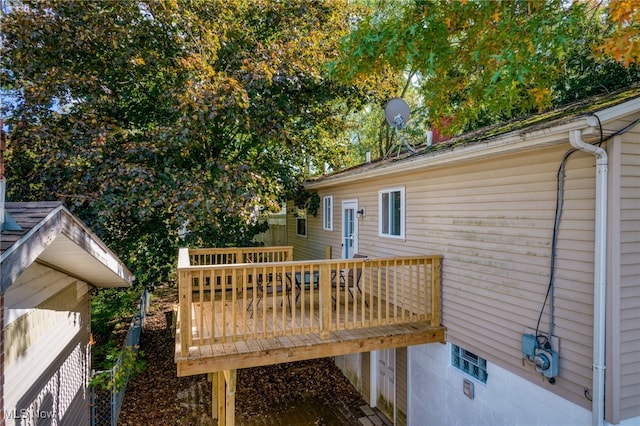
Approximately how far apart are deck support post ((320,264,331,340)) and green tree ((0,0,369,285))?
3.45m

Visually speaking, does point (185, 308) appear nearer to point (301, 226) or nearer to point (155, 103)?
point (155, 103)

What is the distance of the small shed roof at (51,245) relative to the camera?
1.94 metres

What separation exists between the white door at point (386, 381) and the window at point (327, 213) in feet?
12.8

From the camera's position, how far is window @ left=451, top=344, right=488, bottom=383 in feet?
16.3

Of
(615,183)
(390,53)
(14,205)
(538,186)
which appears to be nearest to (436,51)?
(390,53)

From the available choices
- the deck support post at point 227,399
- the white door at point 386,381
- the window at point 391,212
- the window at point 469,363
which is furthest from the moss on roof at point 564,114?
the deck support post at point 227,399

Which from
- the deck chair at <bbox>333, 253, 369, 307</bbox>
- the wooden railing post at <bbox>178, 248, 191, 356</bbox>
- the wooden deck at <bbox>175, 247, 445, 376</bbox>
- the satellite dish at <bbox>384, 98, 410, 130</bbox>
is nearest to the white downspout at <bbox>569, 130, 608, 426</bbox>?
the wooden deck at <bbox>175, 247, 445, 376</bbox>

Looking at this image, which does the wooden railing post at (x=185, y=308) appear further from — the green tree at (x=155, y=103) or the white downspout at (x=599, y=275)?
the white downspout at (x=599, y=275)

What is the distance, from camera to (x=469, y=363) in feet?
17.2

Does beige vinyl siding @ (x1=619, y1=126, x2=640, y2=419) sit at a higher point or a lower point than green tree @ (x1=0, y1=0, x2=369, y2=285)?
lower

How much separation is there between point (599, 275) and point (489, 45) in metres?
3.56

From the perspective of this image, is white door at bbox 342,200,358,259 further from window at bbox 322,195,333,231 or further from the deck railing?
the deck railing

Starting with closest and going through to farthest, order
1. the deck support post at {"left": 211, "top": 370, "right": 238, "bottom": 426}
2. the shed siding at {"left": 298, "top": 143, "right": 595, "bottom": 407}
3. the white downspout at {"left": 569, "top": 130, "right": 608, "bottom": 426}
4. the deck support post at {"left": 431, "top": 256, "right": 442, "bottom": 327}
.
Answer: the white downspout at {"left": 569, "top": 130, "right": 608, "bottom": 426}, the shed siding at {"left": 298, "top": 143, "right": 595, "bottom": 407}, the deck support post at {"left": 211, "top": 370, "right": 238, "bottom": 426}, the deck support post at {"left": 431, "top": 256, "right": 442, "bottom": 327}

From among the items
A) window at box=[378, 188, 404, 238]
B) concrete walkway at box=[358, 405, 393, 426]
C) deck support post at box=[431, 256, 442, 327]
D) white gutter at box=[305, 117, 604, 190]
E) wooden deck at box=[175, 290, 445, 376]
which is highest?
white gutter at box=[305, 117, 604, 190]
